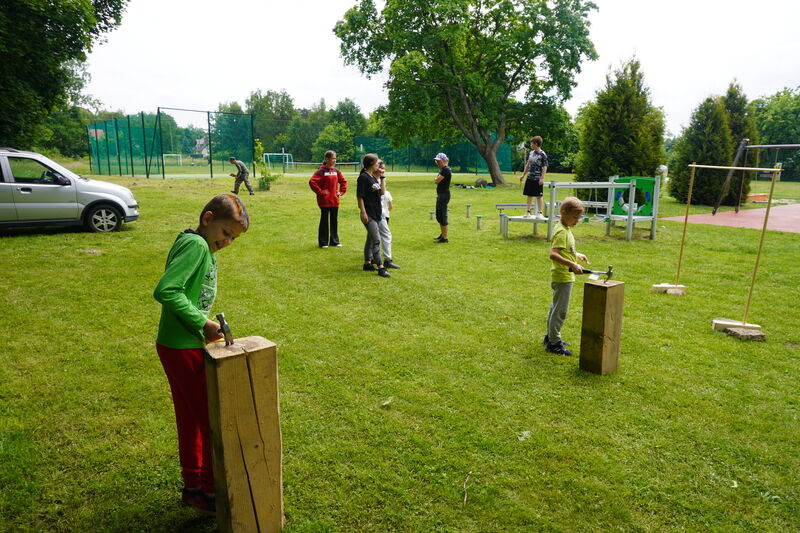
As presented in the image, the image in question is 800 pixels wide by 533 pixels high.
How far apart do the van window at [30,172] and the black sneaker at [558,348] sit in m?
10.9

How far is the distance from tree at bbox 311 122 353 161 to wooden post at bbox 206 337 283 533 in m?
50.2

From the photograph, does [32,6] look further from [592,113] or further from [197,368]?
[592,113]

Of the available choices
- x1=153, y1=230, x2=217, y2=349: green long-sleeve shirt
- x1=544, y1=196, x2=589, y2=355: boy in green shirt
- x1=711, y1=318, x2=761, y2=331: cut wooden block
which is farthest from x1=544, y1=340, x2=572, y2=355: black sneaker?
x1=153, y1=230, x2=217, y2=349: green long-sleeve shirt

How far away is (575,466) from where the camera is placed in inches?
129

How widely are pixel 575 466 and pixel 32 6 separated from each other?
15201 mm

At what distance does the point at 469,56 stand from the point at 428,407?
30344 millimetres

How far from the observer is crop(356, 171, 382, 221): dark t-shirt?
8.37 metres

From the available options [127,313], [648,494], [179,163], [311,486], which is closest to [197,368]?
[311,486]

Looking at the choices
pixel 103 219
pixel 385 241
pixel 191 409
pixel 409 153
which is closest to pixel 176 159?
pixel 409 153

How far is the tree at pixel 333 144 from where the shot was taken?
51219 mm

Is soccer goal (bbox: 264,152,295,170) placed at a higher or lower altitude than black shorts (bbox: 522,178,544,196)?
higher

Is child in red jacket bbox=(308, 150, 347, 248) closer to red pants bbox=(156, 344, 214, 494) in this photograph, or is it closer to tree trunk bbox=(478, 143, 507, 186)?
red pants bbox=(156, 344, 214, 494)

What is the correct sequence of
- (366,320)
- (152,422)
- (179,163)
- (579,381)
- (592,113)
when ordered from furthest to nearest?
(179,163)
(592,113)
(366,320)
(579,381)
(152,422)

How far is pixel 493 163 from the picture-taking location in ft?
98.3
